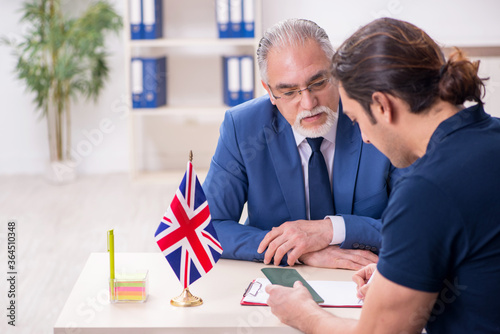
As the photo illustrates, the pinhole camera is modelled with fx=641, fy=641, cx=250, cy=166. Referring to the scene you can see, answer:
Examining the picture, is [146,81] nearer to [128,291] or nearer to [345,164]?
[345,164]

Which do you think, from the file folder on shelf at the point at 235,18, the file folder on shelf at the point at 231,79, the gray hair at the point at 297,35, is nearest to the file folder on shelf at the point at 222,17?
the file folder on shelf at the point at 235,18

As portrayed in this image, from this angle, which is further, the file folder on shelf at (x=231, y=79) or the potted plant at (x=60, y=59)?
the potted plant at (x=60, y=59)

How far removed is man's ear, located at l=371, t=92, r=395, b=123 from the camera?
46.7 inches

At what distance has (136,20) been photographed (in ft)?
14.3

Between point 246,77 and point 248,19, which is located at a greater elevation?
point 248,19

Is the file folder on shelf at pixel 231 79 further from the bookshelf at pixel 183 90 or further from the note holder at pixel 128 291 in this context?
the note holder at pixel 128 291

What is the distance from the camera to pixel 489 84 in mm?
3996

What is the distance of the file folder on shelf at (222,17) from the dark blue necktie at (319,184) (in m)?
2.68

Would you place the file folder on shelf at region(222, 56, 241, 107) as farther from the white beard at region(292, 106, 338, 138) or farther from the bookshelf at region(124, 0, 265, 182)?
the white beard at region(292, 106, 338, 138)

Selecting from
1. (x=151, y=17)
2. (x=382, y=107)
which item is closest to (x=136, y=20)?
(x=151, y=17)

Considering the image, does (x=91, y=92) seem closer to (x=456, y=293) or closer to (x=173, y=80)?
(x=173, y=80)

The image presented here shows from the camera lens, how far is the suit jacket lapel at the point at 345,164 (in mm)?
1865

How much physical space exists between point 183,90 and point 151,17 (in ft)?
2.18

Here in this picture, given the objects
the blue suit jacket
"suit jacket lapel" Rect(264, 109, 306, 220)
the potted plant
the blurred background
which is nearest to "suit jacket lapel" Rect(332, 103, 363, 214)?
the blue suit jacket
